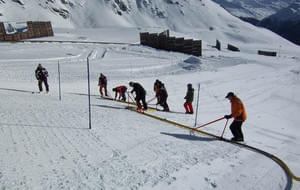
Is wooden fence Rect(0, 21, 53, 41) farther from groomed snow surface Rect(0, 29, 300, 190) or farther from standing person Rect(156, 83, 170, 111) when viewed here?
standing person Rect(156, 83, 170, 111)

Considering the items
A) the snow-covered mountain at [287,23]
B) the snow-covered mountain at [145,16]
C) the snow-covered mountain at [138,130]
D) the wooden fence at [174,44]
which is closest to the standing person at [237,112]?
the snow-covered mountain at [138,130]

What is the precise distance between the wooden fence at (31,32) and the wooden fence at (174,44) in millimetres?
14275

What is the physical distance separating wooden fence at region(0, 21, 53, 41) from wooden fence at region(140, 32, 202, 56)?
14.3 m

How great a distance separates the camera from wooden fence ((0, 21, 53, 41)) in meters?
26.1

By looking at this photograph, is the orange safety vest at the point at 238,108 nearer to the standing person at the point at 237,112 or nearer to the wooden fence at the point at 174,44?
the standing person at the point at 237,112

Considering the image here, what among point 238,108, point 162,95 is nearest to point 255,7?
point 162,95

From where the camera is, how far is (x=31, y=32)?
30625 mm

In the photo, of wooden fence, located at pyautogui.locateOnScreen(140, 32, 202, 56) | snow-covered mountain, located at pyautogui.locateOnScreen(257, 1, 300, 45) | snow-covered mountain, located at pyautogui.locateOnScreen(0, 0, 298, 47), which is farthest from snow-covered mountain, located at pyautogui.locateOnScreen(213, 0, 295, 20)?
wooden fence, located at pyautogui.locateOnScreen(140, 32, 202, 56)

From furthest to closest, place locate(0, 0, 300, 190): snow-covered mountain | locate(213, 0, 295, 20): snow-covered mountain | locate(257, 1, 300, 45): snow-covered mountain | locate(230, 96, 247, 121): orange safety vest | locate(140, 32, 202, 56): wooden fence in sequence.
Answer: locate(213, 0, 295, 20): snow-covered mountain < locate(257, 1, 300, 45): snow-covered mountain < locate(140, 32, 202, 56): wooden fence < locate(230, 96, 247, 121): orange safety vest < locate(0, 0, 300, 190): snow-covered mountain

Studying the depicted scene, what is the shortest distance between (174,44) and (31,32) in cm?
1879

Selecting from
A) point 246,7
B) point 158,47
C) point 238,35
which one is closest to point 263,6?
point 246,7

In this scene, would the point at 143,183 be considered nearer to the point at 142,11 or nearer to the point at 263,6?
the point at 142,11

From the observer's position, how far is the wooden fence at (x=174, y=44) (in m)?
26.9

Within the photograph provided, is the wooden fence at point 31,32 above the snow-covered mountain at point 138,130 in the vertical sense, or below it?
above
